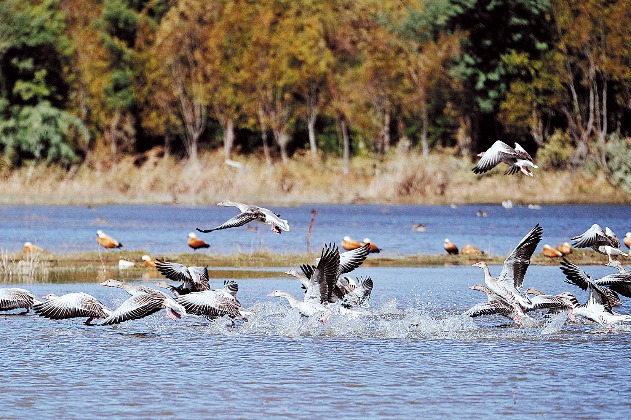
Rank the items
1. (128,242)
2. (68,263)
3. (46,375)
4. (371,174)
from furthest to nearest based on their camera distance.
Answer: (371,174) → (128,242) → (68,263) → (46,375)

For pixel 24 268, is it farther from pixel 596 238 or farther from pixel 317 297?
pixel 596 238

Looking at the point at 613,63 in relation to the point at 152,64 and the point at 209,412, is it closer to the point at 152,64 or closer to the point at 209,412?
the point at 152,64

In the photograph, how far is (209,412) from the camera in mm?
12008

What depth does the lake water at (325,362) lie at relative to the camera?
1230cm

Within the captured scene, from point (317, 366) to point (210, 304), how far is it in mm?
2793

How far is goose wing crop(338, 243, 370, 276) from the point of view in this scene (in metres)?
18.1

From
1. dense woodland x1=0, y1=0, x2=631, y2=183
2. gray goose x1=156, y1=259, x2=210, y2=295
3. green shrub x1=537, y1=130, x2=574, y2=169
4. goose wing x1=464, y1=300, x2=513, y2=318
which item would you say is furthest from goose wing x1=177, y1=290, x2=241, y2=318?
green shrub x1=537, y1=130, x2=574, y2=169

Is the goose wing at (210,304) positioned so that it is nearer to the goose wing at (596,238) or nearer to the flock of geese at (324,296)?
the flock of geese at (324,296)

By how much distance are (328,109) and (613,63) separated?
18.7 metres

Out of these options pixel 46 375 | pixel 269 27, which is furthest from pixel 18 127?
pixel 46 375

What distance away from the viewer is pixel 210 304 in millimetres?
16812

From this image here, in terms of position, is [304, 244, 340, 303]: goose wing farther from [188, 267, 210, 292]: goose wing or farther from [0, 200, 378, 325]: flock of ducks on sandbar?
[188, 267, 210, 292]: goose wing

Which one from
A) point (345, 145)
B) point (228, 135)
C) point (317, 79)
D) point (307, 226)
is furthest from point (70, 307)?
point (228, 135)

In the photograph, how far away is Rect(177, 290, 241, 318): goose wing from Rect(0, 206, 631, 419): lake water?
371mm
